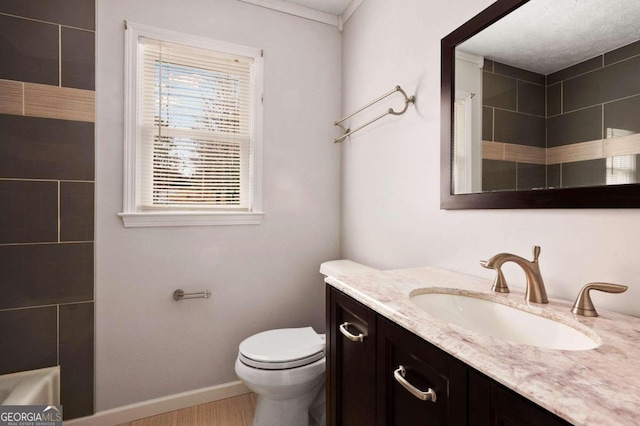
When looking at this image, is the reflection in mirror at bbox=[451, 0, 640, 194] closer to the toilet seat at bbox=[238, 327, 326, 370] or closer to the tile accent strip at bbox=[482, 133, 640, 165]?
the tile accent strip at bbox=[482, 133, 640, 165]

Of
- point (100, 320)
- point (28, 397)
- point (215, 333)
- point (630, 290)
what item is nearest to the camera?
point (630, 290)

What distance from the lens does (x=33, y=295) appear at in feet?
5.21

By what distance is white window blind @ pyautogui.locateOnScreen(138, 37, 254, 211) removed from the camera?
5.95ft

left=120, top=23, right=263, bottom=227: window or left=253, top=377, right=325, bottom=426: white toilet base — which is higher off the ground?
left=120, top=23, right=263, bottom=227: window

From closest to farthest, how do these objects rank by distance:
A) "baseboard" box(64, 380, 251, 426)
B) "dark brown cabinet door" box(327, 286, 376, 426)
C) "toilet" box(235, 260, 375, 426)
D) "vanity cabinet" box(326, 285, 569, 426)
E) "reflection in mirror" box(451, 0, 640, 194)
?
"vanity cabinet" box(326, 285, 569, 426) < "reflection in mirror" box(451, 0, 640, 194) < "dark brown cabinet door" box(327, 286, 376, 426) < "toilet" box(235, 260, 375, 426) < "baseboard" box(64, 380, 251, 426)

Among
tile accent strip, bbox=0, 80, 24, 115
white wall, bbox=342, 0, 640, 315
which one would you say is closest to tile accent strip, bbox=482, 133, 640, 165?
white wall, bbox=342, 0, 640, 315

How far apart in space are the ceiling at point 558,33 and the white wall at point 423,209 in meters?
0.19

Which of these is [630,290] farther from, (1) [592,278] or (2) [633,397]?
(2) [633,397]

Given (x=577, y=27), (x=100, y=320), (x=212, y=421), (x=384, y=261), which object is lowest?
(x=212, y=421)

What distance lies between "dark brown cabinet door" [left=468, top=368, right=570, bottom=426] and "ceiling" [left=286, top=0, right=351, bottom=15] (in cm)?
224

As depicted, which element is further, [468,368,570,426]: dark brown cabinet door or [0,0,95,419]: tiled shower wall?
[0,0,95,419]: tiled shower wall

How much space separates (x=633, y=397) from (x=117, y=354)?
6.84 feet

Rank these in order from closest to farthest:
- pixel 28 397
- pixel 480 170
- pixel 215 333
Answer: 1. pixel 480 170
2. pixel 28 397
3. pixel 215 333

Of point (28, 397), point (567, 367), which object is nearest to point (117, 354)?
point (28, 397)
